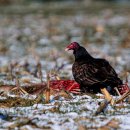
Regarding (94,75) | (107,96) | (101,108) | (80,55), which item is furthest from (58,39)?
(101,108)

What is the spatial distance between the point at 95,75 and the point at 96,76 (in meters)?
0.02

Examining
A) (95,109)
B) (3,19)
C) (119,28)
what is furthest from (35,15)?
(95,109)

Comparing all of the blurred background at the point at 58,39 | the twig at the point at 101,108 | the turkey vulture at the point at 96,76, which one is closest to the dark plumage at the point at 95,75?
the turkey vulture at the point at 96,76

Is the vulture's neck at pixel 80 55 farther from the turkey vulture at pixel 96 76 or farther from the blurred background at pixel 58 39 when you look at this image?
the blurred background at pixel 58 39

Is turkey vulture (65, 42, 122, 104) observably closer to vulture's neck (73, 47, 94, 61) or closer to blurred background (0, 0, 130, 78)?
vulture's neck (73, 47, 94, 61)

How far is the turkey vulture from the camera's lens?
25.1ft

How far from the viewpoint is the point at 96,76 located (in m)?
7.71

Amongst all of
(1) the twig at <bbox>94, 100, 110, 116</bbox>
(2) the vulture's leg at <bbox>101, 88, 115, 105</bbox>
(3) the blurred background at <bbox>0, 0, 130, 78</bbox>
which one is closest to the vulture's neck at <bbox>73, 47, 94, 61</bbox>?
(2) the vulture's leg at <bbox>101, 88, 115, 105</bbox>

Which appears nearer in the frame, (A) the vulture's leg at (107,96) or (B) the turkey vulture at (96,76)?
(A) the vulture's leg at (107,96)

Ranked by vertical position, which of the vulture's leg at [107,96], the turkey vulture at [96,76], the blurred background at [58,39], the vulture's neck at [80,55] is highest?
the blurred background at [58,39]

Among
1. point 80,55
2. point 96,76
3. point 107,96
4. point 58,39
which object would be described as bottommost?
point 107,96

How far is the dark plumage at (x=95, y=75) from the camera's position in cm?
765

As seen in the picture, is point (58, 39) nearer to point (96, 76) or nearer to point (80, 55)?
point (80, 55)

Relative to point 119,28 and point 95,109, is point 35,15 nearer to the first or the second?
point 119,28
